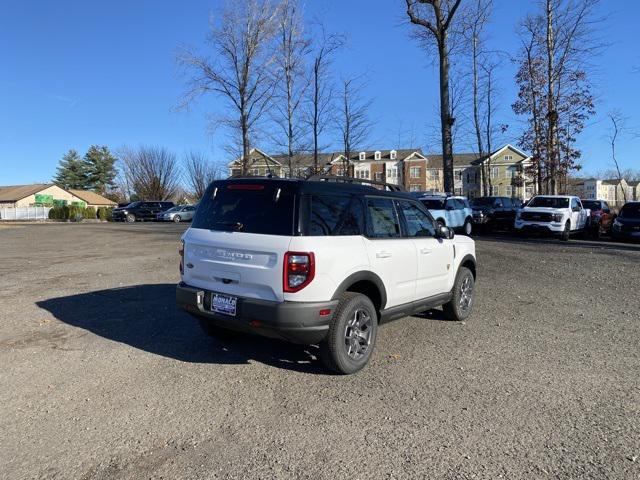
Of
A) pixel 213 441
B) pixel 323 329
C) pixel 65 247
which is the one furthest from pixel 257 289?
pixel 65 247

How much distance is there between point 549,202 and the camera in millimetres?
19125

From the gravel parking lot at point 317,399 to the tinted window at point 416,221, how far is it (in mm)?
1282

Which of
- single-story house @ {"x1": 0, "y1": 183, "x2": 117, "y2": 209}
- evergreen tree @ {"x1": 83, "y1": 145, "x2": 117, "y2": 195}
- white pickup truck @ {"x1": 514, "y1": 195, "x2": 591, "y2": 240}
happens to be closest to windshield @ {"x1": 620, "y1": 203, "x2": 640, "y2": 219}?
white pickup truck @ {"x1": 514, "y1": 195, "x2": 591, "y2": 240}

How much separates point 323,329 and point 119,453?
5.94 feet

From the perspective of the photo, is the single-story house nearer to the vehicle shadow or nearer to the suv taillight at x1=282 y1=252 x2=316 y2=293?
the vehicle shadow

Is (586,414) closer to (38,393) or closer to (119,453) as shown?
(119,453)

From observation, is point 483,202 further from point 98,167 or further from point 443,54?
point 98,167

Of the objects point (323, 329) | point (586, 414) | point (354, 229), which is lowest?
point (586, 414)

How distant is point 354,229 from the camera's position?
448 centimetres

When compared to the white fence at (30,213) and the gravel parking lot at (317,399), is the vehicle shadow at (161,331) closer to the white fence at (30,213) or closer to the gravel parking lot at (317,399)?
the gravel parking lot at (317,399)

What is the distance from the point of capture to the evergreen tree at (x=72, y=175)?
87.7 meters

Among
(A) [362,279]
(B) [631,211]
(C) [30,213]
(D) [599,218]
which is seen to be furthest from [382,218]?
(C) [30,213]

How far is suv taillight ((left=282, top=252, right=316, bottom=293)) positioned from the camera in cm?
391

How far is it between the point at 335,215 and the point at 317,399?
5.47ft
